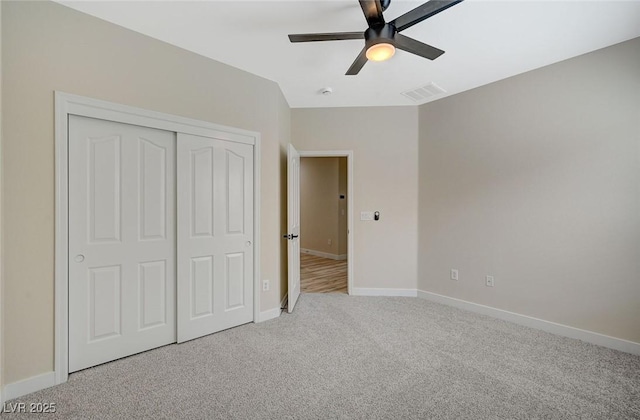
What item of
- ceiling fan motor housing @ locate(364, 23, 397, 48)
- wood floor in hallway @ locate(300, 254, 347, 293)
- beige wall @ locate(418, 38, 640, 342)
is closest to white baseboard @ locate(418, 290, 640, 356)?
beige wall @ locate(418, 38, 640, 342)

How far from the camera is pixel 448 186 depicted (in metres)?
3.59

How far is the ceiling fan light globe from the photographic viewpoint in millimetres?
1798

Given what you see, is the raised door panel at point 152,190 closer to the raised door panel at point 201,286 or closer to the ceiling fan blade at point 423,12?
the raised door panel at point 201,286

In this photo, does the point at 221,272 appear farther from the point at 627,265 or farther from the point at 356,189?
the point at 627,265

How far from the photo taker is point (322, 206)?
23.1 feet

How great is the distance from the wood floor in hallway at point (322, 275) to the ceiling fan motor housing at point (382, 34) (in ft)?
11.0

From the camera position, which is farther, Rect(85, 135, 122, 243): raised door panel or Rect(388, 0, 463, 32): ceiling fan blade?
Rect(85, 135, 122, 243): raised door panel

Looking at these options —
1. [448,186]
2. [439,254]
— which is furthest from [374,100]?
[439,254]

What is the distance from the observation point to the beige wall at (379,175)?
392cm

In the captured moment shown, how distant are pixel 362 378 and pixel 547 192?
2625 mm

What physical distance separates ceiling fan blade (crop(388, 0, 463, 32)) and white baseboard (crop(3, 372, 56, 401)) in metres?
3.36

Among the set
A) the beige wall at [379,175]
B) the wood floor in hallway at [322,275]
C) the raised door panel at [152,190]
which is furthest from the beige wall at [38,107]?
the wood floor in hallway at [322,275]

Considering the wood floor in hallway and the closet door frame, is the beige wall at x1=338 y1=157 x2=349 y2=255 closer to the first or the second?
the wood floor in hallway

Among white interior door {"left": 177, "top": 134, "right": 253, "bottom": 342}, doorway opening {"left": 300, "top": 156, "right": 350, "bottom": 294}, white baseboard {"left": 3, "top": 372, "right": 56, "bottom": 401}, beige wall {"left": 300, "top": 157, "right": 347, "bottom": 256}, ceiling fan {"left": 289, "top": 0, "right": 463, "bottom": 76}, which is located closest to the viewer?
ceiling fan {"left": 289, "top": 0, "right": 463, "bottom": 76}
